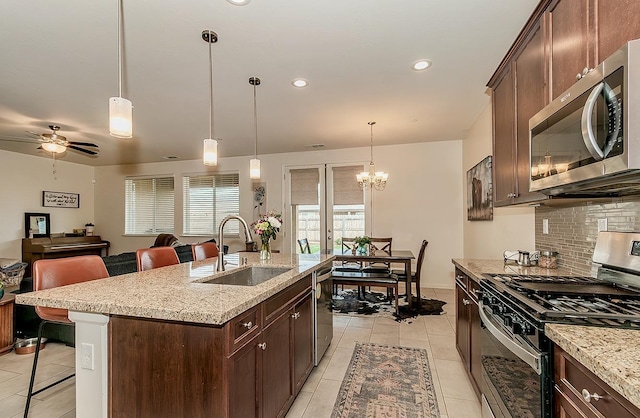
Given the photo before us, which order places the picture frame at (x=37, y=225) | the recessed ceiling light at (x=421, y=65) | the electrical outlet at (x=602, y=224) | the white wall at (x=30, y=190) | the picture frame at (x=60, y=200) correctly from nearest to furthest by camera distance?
1. the electrical outlet at (x=602, y=224)
2. the recessed ceiling light at (x=421, y=65)
3. the white wall at (x=30, y=190)
4. the picture frame at (x=37, y=225)
5. the picture frame at (x=60, y=200)

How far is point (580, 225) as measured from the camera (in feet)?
6.55

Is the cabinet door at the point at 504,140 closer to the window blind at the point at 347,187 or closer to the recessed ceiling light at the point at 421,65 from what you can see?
the recessed ceiling light at the point at 421,65

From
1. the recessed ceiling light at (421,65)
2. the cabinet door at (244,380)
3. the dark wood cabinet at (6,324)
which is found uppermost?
the recessed ceiling light at (421,65)

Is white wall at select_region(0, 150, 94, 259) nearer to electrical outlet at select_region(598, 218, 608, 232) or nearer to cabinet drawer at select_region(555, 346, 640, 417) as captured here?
cabinet drawer at select_region(555, 346, 640, 417)

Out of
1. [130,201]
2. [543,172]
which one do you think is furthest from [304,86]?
[130,201]

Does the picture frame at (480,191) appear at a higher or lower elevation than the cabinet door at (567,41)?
lower

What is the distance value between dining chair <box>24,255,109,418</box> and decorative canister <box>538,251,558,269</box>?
3.34 metres

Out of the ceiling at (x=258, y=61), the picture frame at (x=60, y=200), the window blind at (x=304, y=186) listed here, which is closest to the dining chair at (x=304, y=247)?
the window blind at (x=304, y=186)

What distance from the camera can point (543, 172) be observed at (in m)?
1.61

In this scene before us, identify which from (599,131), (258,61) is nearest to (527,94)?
(599,131)

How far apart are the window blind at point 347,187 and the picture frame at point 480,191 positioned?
6.65 ft

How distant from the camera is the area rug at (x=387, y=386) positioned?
207 cm

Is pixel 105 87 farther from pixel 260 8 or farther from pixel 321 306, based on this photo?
pixel 321 306

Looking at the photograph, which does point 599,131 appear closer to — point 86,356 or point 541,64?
point 541,64
